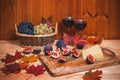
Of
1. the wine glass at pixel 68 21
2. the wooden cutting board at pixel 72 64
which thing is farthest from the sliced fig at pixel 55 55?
the wine glass at pixel 68 21

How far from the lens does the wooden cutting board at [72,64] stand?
97 centimetres

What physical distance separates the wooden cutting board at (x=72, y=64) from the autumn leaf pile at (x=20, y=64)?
0.14 feet

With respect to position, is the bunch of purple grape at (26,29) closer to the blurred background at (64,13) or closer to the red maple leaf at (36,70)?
the blurred background at (64,13)

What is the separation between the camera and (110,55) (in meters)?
1.18

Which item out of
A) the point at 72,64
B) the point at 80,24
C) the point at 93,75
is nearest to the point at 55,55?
the point at 72,64

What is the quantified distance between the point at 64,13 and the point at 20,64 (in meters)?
0.61

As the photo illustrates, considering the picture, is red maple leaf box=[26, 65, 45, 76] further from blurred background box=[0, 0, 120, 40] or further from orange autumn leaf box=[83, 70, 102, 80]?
blurred background box=[0, 0, 120, 40]

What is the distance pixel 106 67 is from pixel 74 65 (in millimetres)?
146

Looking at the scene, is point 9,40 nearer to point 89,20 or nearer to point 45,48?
point 45,48

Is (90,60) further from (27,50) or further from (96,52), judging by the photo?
(27,50)

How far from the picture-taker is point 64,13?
5.09ft

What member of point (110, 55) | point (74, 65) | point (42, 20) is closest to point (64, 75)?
point (74, 65)

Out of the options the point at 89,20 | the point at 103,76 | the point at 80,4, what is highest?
the point at 80,4

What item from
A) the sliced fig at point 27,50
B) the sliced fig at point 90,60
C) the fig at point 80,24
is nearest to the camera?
the sliced fig at point 90,60
